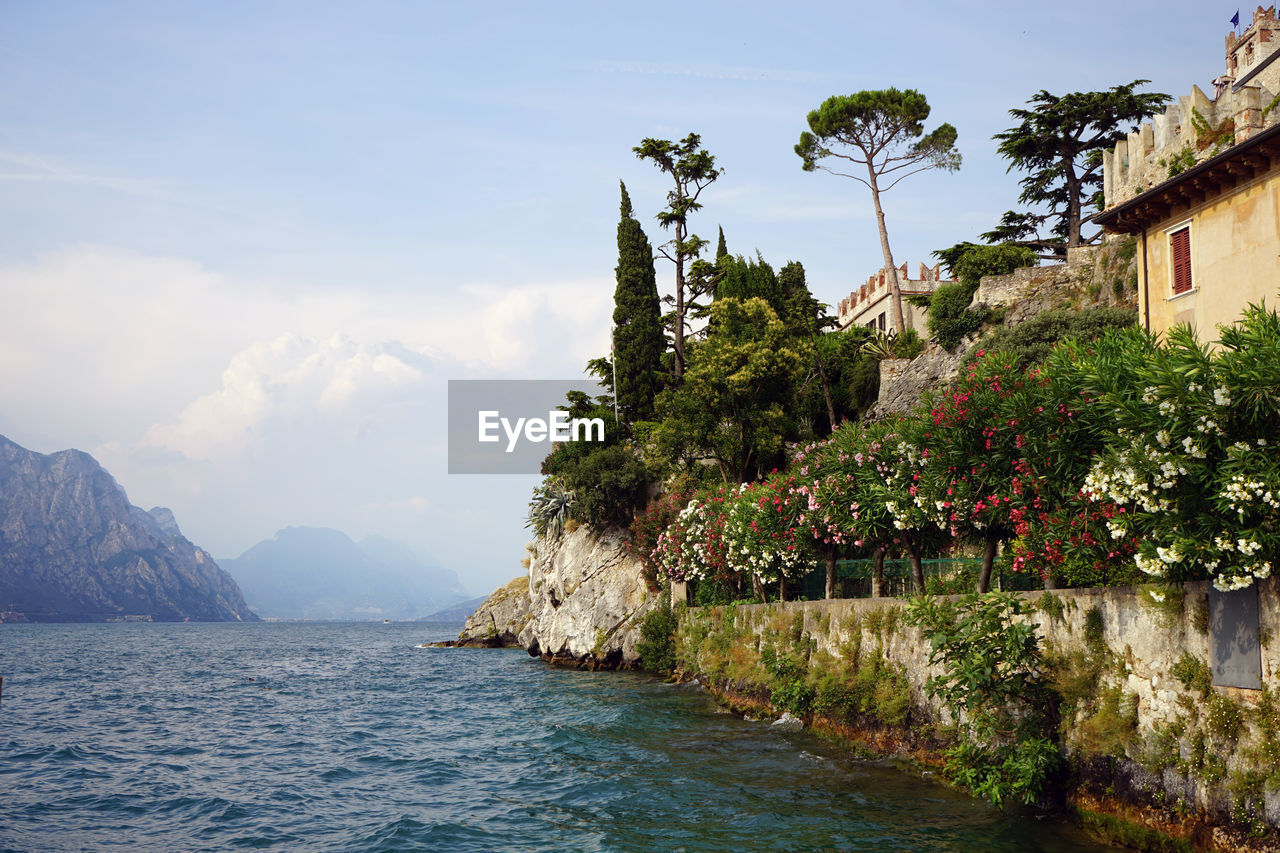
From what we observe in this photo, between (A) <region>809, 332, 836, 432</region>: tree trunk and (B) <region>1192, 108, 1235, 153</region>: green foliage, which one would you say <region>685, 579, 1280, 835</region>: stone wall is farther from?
(A) <region>809, 332, 836, 432</region>: tree trunk

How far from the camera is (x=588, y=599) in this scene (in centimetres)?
4747

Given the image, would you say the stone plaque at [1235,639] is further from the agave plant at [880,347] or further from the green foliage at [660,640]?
the agave plant at [880,347]

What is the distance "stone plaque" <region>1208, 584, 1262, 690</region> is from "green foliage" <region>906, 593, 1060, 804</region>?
2884 millimetres

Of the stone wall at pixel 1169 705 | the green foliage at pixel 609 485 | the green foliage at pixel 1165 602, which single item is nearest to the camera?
the stone wall at pixel 1169 705

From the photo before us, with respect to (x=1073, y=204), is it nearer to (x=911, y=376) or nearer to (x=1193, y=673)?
(x=911, y=376)

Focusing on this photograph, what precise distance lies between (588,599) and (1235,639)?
38631 millimetres

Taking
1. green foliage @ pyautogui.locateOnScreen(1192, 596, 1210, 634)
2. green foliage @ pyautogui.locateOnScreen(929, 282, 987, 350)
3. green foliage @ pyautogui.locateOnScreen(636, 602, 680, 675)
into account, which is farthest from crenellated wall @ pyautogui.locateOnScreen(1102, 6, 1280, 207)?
green foliage @ pyautogui.locateOnScreen(636, 602, 680, 675)

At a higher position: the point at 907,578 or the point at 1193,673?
the point at 907,578

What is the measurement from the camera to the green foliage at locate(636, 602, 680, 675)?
38812mm

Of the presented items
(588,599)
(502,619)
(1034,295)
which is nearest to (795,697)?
(1034,295)

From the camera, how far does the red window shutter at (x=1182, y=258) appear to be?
19.6m

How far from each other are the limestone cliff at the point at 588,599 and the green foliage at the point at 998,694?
28.7 meters

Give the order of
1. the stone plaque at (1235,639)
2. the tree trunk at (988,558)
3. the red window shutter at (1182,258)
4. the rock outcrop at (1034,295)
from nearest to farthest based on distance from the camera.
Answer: the stone plaque at (1235,639) < the tree trunk at (988,558) < the red window shutter at (1182,258) < the rock outcrop at (1034,295)

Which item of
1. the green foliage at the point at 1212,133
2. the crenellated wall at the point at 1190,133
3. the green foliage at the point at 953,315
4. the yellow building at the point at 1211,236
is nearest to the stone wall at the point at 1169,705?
the yellow building at the point at 1211,236
